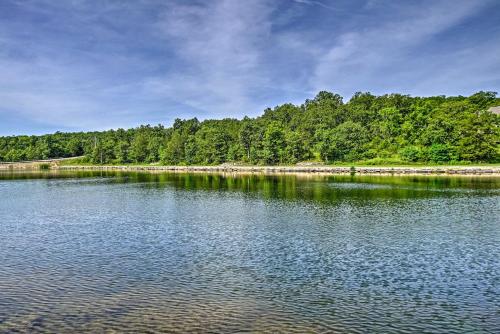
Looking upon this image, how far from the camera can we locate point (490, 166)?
8156 centimetres

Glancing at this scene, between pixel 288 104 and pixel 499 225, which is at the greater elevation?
pixel 288 104

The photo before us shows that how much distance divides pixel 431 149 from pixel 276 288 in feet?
290

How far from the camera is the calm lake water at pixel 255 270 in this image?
47.0ft

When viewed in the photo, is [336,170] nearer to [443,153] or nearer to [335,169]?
[335,169]

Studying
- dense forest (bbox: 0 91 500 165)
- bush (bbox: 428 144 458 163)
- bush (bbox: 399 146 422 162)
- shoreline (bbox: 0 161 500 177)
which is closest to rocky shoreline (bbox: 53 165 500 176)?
shoreline (bbox: 0 161 500 177)

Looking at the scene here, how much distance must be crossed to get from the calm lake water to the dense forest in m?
60.2

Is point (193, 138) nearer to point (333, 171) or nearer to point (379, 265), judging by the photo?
point (333, 171)

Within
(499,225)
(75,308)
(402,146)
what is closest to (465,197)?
(499,225)

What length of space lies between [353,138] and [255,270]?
315 feet

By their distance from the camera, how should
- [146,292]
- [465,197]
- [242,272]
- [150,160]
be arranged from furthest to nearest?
[150,160] < [465,197] < [242,272] < [146,292]

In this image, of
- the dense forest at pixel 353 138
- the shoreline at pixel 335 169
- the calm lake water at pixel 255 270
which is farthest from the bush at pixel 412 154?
the calm lake water at pixel 255 270

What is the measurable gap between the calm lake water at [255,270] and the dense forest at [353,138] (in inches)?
→ 2370

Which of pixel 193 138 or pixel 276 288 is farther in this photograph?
pixel 193 138

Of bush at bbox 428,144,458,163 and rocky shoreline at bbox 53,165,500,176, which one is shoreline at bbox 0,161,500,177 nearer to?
rocky shoreline at bbox 53,165,500,176
